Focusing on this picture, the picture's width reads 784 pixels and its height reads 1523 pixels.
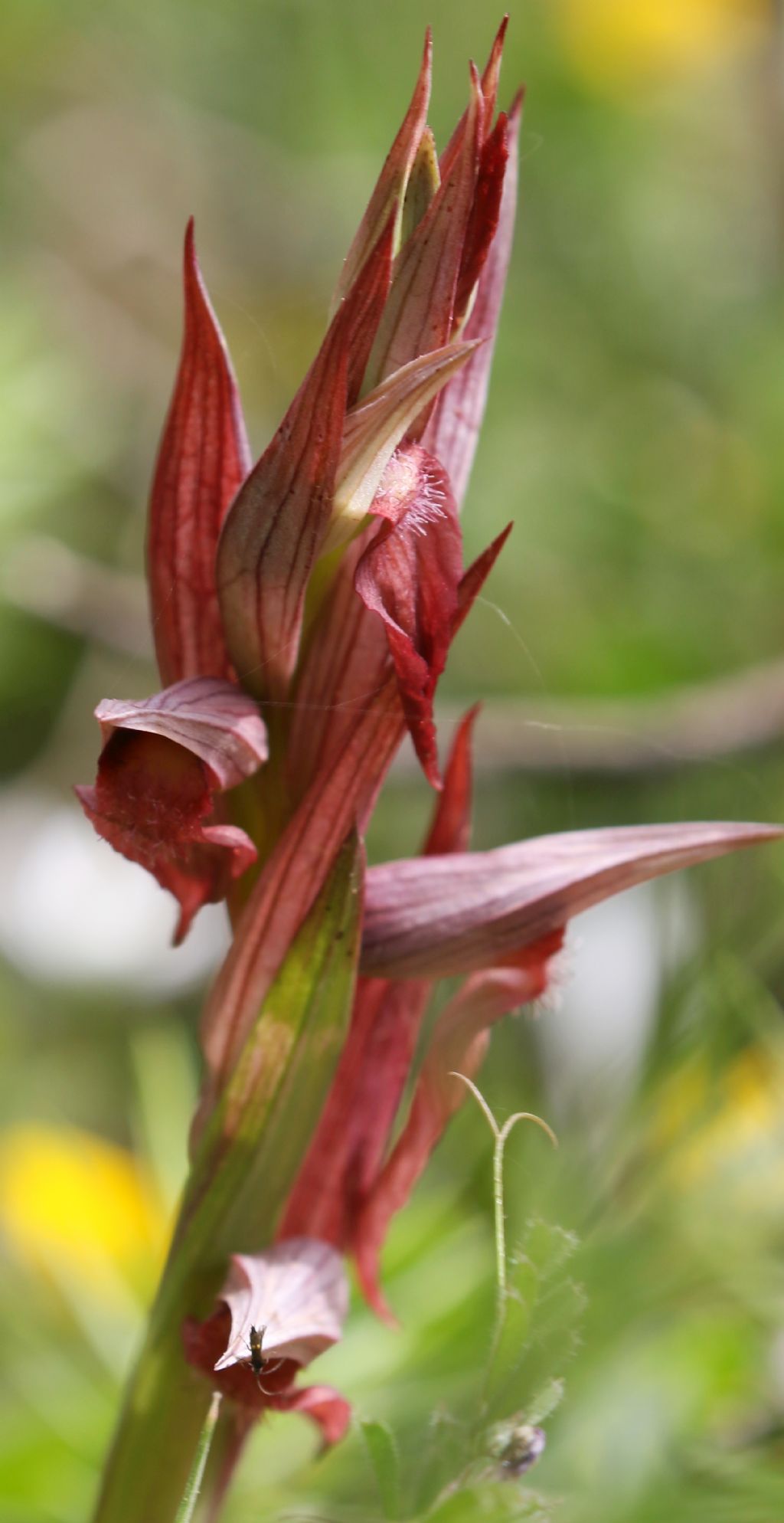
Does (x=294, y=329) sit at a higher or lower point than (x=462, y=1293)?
higher

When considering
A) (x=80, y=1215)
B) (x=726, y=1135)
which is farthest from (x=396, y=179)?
(x=80, y=1215)

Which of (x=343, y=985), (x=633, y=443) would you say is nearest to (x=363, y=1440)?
(x=343, y=985)

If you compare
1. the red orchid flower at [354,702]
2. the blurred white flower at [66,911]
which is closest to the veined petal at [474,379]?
the red orchid flower at [354,702]

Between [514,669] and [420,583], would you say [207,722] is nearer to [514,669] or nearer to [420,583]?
[420,583]

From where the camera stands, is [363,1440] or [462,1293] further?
[462,1293]

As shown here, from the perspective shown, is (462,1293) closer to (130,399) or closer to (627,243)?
(130,399)

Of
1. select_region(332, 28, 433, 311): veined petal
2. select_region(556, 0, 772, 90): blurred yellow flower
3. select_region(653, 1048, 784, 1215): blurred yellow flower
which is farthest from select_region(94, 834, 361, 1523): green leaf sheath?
select_region(556, 0, 772, 90): blurred yellow flower
